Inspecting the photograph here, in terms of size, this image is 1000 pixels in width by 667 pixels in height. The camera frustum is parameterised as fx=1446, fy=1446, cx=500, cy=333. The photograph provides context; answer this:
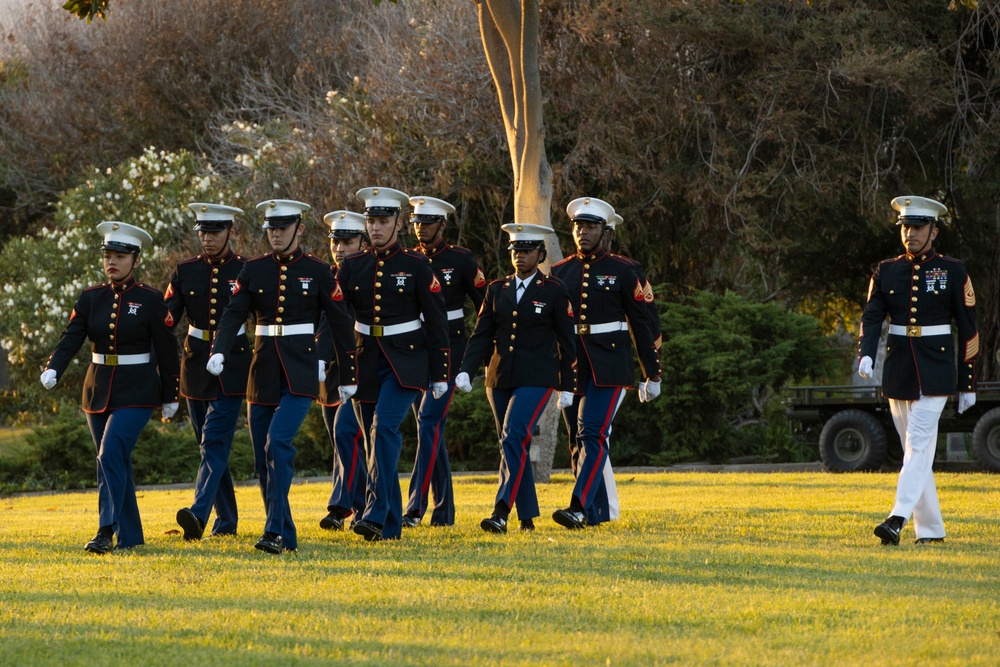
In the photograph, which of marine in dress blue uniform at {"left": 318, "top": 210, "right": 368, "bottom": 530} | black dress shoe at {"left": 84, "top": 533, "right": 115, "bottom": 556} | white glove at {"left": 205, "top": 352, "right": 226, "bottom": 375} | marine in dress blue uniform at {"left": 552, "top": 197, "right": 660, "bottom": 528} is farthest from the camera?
marine in dress blue uniform at {"left": 318, "top": 210, "right": 368, "bottom": 530}

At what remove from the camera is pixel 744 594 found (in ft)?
24.6

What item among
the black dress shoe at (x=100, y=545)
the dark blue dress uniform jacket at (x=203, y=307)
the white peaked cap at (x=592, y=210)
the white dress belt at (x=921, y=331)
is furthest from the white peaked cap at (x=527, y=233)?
the black dress shoe at (x=100, y=545)

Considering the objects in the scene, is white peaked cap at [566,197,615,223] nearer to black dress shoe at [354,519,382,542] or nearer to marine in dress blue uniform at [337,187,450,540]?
marine in dress blue uniform at [337,187,450,540]

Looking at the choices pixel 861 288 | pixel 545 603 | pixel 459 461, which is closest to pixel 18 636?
pixel 545 603

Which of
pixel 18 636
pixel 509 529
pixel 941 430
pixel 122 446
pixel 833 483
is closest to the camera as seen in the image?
pixel 18 636

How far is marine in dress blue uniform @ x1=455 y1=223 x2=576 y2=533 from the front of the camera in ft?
33.7

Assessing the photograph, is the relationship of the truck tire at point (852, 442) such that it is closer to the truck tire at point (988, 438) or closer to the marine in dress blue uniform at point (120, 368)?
the truck tire at point (988, 438)

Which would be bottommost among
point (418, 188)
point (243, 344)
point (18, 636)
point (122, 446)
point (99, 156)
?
point (18, 636)

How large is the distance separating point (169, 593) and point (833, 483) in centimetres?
921

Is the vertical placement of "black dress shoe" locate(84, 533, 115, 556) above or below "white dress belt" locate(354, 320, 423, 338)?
below

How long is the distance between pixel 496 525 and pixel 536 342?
1.34 metres

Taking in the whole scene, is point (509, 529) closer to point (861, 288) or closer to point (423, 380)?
point (423, 380)

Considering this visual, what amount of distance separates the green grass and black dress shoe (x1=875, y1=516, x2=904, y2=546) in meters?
0.14

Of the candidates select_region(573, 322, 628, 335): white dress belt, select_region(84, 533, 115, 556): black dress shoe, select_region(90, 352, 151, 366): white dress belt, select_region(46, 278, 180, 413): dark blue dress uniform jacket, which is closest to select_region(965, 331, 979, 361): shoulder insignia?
select_region(573, 322, 628, 335): white dress belt
